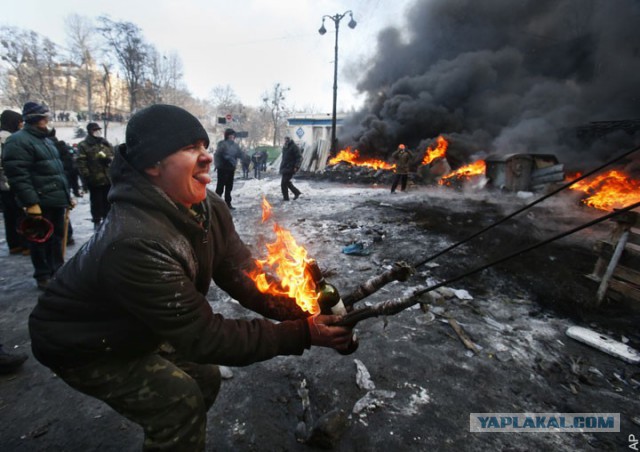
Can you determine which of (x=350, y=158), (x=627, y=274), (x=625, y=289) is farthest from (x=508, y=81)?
(x=625, y=289)

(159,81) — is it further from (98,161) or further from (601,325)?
(601,325)

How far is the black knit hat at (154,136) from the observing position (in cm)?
151

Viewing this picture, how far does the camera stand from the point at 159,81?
3856 centimetres

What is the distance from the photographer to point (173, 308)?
136cm

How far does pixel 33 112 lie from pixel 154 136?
12.8 ft

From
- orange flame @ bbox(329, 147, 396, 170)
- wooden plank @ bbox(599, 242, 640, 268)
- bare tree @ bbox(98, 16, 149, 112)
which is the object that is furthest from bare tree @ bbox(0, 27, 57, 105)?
wooden plank @ bbox(599, 242, 640, 268)

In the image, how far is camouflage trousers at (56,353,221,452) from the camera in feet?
4.94

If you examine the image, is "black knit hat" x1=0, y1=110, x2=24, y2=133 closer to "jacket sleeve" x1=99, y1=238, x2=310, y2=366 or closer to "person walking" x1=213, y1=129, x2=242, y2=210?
"person walking" x1=213, y1=129, x2=242, y2=210

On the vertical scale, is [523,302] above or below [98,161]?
below

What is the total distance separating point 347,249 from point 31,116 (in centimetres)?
502

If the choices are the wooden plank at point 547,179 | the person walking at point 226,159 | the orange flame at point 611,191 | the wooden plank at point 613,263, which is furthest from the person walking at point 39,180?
the wooden plank at point 547,179

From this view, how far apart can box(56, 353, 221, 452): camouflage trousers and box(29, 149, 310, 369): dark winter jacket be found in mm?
68

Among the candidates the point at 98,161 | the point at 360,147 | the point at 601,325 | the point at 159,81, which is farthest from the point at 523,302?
the point at 159,81

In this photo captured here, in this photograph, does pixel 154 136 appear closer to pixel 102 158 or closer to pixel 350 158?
pixel 102 158
